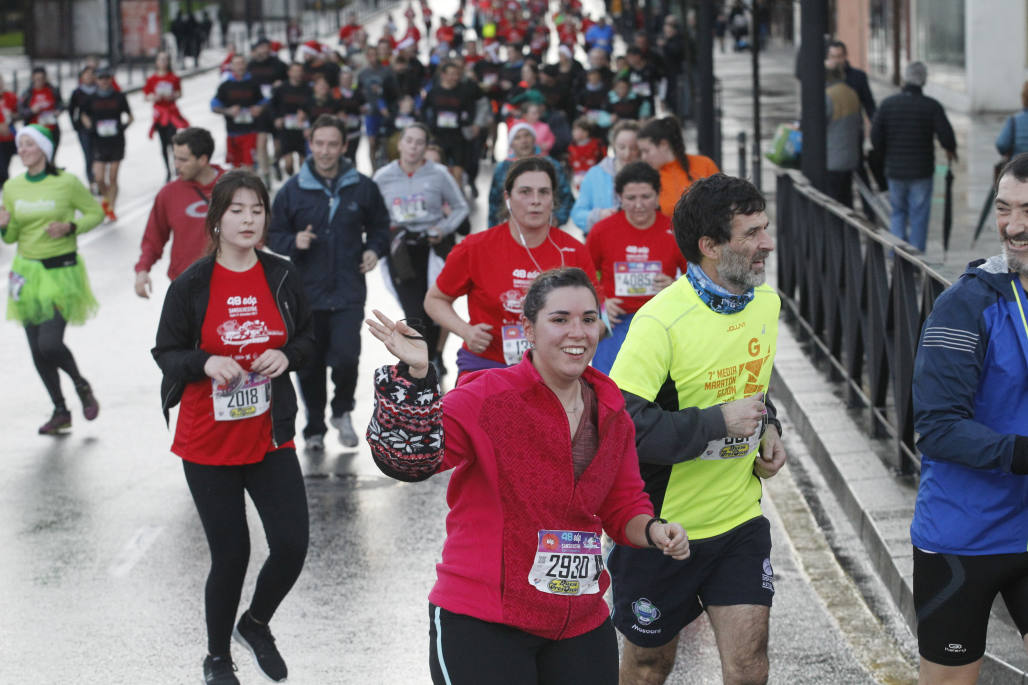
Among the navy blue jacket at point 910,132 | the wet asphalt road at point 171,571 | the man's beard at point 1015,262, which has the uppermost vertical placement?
the navy blue jacket at point 910,132

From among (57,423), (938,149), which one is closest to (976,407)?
(57,423)

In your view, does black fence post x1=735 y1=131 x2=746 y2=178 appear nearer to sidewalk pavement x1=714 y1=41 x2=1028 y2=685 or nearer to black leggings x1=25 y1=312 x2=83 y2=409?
sidewalk pavement x1=714 y1=41 x2=1028 y2=685

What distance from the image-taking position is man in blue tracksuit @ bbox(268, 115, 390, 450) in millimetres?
9430

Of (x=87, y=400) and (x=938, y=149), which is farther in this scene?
(x=938, y=149)

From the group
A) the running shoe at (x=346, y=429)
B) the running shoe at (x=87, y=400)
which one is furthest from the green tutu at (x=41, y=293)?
the running shoe at (x=346, y=429)

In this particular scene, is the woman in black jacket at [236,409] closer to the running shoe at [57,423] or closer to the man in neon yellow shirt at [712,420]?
the man in neon yellow shirt at [712,420]

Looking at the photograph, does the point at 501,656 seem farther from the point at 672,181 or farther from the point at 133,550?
the point at 672,181

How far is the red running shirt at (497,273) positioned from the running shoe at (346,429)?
272 cm

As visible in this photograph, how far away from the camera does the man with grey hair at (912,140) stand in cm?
1377

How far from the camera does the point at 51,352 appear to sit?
32.9 ft

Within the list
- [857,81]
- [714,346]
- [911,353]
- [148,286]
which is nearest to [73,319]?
[148,286]

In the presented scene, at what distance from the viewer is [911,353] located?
7.55 metres

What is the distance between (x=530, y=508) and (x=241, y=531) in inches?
84.9

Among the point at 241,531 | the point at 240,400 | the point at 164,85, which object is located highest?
the point at 164,85
